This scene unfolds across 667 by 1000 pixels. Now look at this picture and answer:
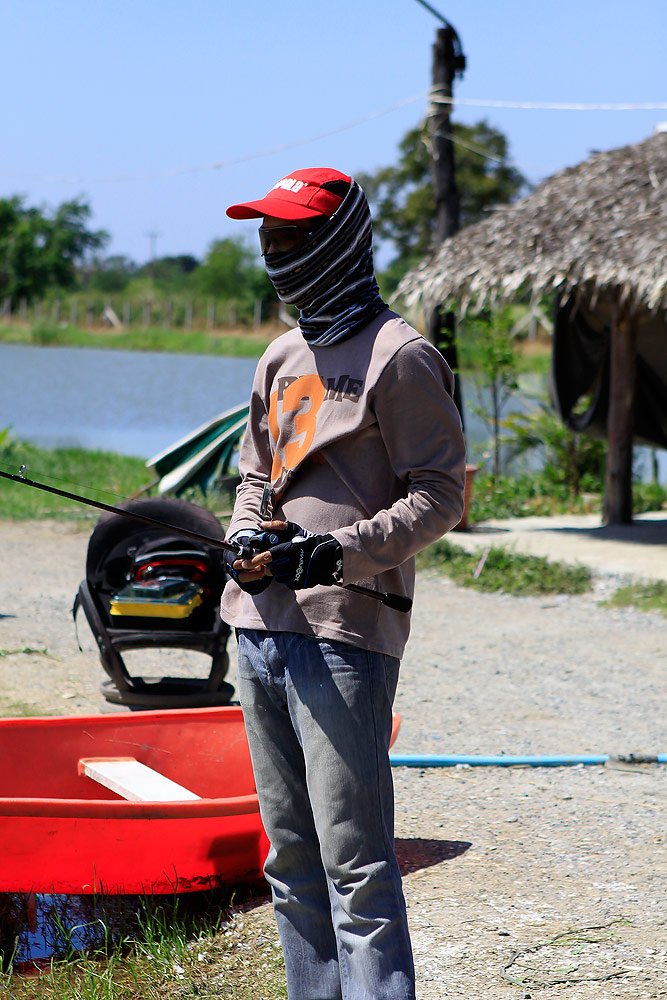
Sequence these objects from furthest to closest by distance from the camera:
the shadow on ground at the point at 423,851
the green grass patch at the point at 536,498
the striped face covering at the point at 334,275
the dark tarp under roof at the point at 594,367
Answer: the green grass patch at the point at 536,498 → the dark tarp under roof at the point at 594,367 → the shadow on ground at the point at 423,851 → the striped face covering at the point at 334,275

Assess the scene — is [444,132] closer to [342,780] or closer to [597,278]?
[597,278]

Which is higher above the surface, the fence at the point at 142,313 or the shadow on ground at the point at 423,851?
the fence at the point at 142,313

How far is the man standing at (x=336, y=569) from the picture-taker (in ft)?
7.16

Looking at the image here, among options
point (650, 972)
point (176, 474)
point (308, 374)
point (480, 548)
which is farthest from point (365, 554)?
point (176, 474)

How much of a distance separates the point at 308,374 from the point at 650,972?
184 cm

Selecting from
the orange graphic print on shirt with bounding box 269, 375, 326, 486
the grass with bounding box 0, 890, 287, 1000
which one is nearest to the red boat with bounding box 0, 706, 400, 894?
the grass with bounding box 0, 890, 287, 1000

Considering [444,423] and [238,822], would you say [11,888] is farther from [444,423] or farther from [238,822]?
[444,423]

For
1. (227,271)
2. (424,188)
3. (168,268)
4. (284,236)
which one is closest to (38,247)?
(227,271)

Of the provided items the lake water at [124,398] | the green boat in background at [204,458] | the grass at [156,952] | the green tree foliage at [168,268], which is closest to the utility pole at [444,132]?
the lake water at [124,398]

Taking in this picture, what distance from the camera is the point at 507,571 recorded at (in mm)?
8992

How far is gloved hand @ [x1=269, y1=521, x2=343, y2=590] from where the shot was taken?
2.14 metres

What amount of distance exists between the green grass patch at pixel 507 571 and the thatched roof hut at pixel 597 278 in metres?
2.33

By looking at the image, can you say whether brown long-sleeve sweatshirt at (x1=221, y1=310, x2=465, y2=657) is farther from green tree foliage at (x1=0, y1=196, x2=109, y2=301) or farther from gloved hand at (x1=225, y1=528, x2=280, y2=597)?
green tree foliage at (x1=0, y1=196, x2=109, y2=301)

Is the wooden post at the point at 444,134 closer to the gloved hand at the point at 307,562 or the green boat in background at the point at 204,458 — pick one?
the green boat in background at the point at 204,458
